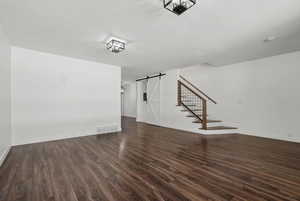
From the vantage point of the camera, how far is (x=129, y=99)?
10.3 metres

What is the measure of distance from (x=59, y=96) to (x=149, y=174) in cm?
382

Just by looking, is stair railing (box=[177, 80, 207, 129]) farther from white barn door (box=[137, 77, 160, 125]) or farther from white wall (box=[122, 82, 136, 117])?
white wall (box=[122, 82, 136, 117])

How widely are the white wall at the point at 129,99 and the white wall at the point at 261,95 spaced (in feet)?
18.1

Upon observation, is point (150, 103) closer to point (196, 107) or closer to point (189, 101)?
point (189, 101)

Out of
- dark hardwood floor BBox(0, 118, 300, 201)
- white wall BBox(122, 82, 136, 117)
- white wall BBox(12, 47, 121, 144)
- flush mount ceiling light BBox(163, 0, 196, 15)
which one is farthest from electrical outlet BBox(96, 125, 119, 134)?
white wall BBox(122, 82, 136, 117)

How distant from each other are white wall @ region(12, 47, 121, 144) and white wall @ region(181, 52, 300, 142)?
15.6ft

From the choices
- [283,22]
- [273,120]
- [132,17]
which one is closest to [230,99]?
[273,120]

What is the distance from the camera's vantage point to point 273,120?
441 centimetres

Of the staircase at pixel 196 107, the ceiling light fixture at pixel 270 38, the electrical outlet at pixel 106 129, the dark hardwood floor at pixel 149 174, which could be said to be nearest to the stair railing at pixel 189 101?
the staircase at pixel 196 107

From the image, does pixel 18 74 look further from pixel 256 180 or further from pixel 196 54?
pixel 256 180

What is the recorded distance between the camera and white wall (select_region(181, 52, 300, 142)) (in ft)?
13.4

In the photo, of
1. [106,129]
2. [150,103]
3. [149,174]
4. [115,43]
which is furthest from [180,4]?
[150,103]

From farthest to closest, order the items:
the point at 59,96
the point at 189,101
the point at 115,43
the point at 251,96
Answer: the point at 189,101
the point at 251,96
the point at 59,96
the point at 115,43

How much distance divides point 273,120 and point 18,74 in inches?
316
